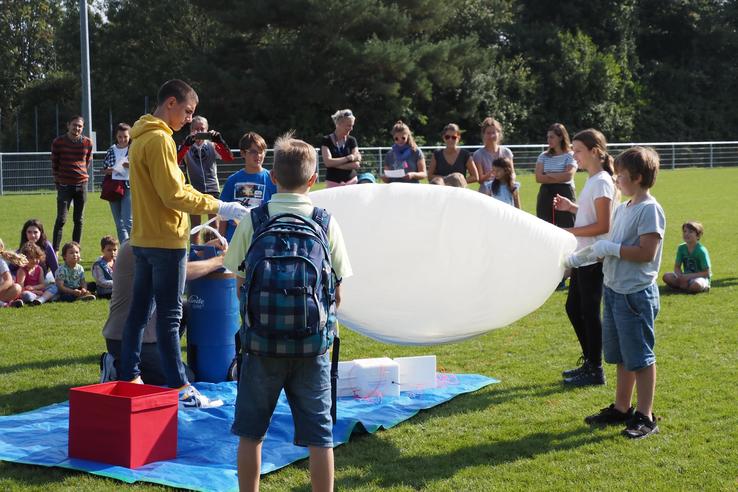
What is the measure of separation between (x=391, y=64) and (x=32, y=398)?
31648mm

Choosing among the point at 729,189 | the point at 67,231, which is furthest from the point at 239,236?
the point at 729,189

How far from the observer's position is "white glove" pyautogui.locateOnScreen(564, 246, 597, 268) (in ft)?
18.7

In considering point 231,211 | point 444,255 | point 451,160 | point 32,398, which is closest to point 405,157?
point 451,160

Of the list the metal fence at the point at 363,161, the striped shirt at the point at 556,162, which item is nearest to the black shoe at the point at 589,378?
the striped shirt at the point at 556,162

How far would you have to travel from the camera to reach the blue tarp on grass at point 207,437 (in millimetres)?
5000

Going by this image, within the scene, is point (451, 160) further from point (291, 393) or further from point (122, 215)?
point (291, 393)

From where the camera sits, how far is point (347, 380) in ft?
21.7

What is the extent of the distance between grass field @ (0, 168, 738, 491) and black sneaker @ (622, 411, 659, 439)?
0.05 m

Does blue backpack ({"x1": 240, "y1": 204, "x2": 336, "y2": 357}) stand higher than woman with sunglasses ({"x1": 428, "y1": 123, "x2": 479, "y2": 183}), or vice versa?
woman with sunglasses ({"x1": 428, "y1": 123, "x2": 479, "y2": 183})

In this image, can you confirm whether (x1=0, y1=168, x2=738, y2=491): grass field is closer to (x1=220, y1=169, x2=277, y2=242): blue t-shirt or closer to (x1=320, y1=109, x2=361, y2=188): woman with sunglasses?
(x1=220, y1=169, x2=277, y2=242): blue t-shirt

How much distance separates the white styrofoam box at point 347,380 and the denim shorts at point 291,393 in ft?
7.71

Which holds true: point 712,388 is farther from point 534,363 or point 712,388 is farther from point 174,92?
point 174,92

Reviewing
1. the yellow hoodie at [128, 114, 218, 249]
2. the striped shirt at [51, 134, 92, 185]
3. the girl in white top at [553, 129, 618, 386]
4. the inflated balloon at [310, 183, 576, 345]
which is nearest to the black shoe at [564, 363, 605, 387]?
the girl in white top at [553, 129, 618, 386]

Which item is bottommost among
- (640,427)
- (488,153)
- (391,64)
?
(640,427)
